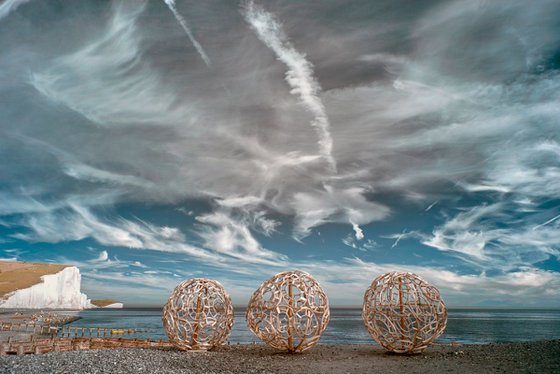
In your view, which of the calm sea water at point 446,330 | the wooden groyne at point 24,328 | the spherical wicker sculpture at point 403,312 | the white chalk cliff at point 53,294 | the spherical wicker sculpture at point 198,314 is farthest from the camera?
the white chalk cliff at point 53,294

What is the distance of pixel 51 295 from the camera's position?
11000 cm

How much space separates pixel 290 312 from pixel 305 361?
6.06 feet

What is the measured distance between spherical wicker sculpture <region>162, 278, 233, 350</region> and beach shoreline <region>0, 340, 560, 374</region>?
1.92ft

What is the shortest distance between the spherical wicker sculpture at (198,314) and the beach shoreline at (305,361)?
58 cm

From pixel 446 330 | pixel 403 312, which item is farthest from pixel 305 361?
pixel 446 330

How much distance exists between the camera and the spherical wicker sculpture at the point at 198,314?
1605cm

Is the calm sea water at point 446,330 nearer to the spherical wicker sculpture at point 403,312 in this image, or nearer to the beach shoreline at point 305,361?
the beach shoreline at point 305,361

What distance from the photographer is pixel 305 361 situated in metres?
13.6

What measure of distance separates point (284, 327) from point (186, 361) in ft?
13.2

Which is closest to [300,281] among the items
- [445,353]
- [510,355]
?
[445,353]

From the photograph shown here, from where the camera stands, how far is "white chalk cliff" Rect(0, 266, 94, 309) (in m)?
99.2

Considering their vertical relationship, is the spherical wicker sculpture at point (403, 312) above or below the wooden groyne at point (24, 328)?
above

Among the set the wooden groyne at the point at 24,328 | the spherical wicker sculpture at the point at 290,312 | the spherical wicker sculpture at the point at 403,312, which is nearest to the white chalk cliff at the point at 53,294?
the wooden groyne at the point at 24,328

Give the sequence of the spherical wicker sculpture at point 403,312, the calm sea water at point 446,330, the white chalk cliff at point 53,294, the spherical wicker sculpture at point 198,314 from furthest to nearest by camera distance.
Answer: the white chalk cliff at point 53,294
the calm sea water at point 446,330
the spherical wicker sculpture at point 198,314
the spherical wicker sculpture at point 403,312
